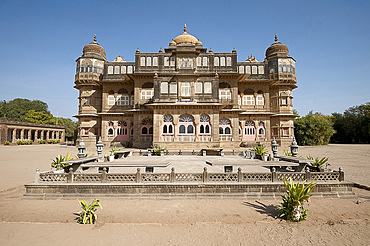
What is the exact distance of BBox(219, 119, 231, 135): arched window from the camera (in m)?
29.6

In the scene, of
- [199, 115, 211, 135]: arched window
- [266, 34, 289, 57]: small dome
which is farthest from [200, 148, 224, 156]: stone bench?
[266, 34, 289, 57]: small dome

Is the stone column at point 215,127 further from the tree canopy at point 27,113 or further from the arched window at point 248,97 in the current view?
the tree canopy at point 27,113

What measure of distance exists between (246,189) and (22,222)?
7667 millimetres

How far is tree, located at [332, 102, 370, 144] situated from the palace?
92.5ft

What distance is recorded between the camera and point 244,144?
3055cm

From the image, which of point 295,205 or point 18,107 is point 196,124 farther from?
point 18,107

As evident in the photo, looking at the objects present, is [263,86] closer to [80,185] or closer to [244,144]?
[244,144]

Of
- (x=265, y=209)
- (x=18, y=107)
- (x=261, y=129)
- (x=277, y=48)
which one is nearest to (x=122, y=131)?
(x=261, y=129)

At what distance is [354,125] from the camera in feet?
161

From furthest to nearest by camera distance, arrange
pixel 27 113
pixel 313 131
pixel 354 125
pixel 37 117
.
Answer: pixel 27 113, pixel 37 117, pixel 354 125, pixel 313 131

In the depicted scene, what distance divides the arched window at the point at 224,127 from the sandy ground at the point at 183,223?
21550 mm

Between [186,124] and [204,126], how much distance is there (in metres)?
2.41

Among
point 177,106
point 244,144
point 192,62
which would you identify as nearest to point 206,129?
point 177,106

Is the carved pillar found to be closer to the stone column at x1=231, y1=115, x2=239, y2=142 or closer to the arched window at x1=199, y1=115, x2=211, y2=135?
the arched window at x1=199, y1=115, x2=211, y2=135
